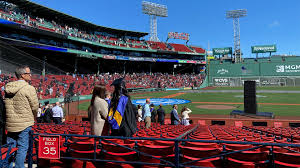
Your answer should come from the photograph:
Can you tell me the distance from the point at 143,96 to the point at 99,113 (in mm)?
33426

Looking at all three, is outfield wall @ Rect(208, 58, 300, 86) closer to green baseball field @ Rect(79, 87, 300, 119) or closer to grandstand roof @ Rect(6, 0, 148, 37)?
green baseball field @ Rect(79, 87, 300, 119)

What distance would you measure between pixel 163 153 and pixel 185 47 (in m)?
77.0

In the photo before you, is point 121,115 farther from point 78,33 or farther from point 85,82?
point 78,33

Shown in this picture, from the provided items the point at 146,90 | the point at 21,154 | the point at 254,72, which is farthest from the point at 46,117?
the point at 254,72

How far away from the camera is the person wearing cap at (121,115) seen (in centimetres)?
364

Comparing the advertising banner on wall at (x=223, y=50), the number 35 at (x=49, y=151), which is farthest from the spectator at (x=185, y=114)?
the advertising banner on wall at (x=223, y=50)

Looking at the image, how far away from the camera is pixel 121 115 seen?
3639 mm

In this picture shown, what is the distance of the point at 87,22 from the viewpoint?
172ft

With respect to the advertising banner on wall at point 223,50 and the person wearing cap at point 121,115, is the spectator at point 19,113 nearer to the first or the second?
the person wearing cap at point 121,115

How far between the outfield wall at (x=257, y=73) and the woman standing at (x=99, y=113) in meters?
67.0

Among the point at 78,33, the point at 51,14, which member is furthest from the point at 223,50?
the point at 51,14

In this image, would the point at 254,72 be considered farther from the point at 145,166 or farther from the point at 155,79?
the point at 145,166

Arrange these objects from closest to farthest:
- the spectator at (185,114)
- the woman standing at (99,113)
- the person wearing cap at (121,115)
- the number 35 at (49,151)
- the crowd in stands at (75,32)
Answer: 1. the number 35 at (49,151)
2. the person wearing cap at (121,115)
3. the woman standing at (99,113)
4. the spectator at (185,114)
5. the crowd in stands at (75,32)

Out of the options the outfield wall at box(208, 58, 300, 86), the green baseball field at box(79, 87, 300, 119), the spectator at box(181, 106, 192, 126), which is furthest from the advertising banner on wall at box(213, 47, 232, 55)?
the spectator at box(181, 106, 192, 126)
